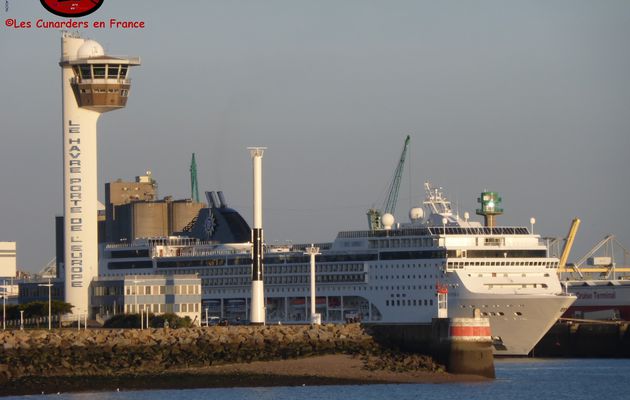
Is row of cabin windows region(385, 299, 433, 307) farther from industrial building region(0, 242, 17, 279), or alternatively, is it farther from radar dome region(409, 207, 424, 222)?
industrial building region(0, 242, 17, 279)

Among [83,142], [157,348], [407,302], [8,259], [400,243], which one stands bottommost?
[157,348]

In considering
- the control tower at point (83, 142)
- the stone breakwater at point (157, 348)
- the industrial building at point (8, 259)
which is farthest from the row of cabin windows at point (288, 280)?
the industrial building at point (8, 259)

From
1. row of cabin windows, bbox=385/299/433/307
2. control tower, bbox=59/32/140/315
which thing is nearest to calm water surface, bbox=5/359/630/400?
row of cabin windows, bbox=385/299/433/307

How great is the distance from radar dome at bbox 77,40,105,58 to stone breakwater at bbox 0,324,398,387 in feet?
89.4

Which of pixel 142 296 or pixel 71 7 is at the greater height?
pixel 71 7

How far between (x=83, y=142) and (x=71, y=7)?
44.6m

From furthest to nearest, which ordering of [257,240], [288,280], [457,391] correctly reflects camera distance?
[288,280], [257,240], [457,391]

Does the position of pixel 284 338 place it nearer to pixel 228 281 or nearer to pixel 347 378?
pixel 347 378

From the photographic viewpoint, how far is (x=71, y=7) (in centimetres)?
5872

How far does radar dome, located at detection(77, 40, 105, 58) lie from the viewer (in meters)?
105

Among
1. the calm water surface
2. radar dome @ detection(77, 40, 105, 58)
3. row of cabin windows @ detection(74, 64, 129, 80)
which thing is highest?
radar dome @ detection(77, 40, 105, 58)

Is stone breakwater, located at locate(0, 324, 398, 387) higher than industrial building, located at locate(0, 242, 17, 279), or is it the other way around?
industrial building, located at locate(0, 242, 17, 279)

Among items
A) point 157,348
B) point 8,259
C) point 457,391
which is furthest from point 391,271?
point 8,259

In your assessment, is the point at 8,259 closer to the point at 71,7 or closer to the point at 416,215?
the point at 416,215
